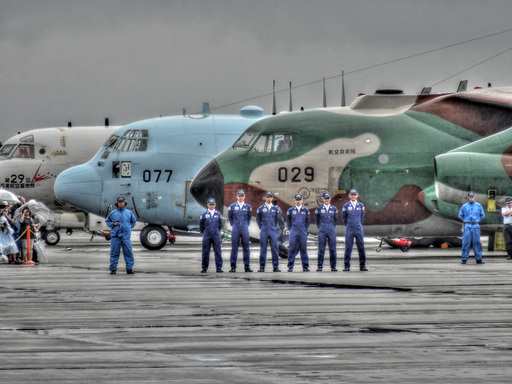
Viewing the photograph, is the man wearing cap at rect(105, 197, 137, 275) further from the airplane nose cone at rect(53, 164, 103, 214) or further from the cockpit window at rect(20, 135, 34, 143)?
the cockpit window at rect(20, 135, 34, 143)

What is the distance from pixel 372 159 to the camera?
87.5 ft

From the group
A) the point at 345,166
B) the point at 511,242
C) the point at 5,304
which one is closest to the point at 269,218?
the point at 345,166

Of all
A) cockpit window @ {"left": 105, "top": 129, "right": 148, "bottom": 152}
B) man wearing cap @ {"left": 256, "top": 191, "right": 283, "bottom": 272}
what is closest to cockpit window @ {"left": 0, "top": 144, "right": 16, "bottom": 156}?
cockpit window @ {"left": 105, "top": 129, "right": 148, "bottom": 152}

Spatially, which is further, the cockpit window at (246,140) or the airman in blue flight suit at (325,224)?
the cockpit window at (246,140)

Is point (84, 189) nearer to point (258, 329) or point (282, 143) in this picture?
point (282, 143)

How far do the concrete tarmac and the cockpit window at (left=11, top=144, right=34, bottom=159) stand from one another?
20551mm

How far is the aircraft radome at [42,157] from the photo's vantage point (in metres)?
38.9

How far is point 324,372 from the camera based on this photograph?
25.5 ft

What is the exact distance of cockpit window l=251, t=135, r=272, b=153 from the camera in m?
26.9

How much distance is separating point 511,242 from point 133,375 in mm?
18744

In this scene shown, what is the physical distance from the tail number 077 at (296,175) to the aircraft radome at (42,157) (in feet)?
47.7

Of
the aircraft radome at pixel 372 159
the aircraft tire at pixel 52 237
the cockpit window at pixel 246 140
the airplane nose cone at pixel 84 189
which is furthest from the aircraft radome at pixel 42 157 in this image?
the aircraft radome at pixel 372 159

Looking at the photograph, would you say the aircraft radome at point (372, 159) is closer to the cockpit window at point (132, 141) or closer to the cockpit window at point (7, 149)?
the cockpit window at point (132, 141)

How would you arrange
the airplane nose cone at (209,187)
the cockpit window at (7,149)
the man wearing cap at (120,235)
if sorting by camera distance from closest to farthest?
the man wearing cap at (120,235), the airplane nose cone at (209,187), the cockpit window at (7,149)
